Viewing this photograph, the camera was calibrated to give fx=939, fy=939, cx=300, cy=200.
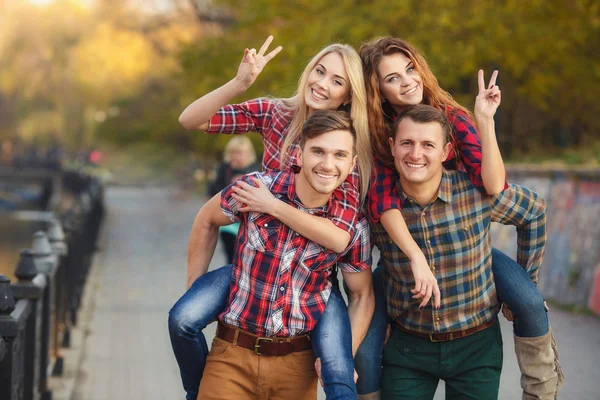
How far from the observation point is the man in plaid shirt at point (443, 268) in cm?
369

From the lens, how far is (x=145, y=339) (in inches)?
375

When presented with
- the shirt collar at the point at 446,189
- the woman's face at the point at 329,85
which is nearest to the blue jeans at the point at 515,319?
the shirt collar at the point at 446,189

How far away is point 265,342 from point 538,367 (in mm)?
1124

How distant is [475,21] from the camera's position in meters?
15.0

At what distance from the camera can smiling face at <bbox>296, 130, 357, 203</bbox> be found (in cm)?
352

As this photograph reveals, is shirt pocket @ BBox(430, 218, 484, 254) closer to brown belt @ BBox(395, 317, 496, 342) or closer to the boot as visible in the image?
brown belt @ BBox(395, 317, 496, 342)

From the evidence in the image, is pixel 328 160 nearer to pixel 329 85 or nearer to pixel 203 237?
pixel 329 85

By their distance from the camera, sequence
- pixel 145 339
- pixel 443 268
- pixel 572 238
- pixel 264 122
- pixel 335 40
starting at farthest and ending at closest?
pixel 572 238 < pixel 145 339 < pixel 335 40 < pixel 264 122 < pixel 443 268

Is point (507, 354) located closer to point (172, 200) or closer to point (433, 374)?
point (433, 374)

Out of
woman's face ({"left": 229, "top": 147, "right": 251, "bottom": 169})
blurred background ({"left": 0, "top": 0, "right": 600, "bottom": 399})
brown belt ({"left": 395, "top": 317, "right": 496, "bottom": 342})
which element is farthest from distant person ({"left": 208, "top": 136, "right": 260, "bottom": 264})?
brown belt ({"left": 395, "top": 317, "right": 496, "bottom": 342})

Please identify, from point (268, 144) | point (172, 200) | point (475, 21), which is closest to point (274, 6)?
point (475, 21)

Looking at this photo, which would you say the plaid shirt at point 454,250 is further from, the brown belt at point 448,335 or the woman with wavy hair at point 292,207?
the woman with wavy hair at point 292,207

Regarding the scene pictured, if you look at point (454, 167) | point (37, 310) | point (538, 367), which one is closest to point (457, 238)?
point (454, 167)

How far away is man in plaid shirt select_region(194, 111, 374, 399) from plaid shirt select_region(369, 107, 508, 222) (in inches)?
4.6
